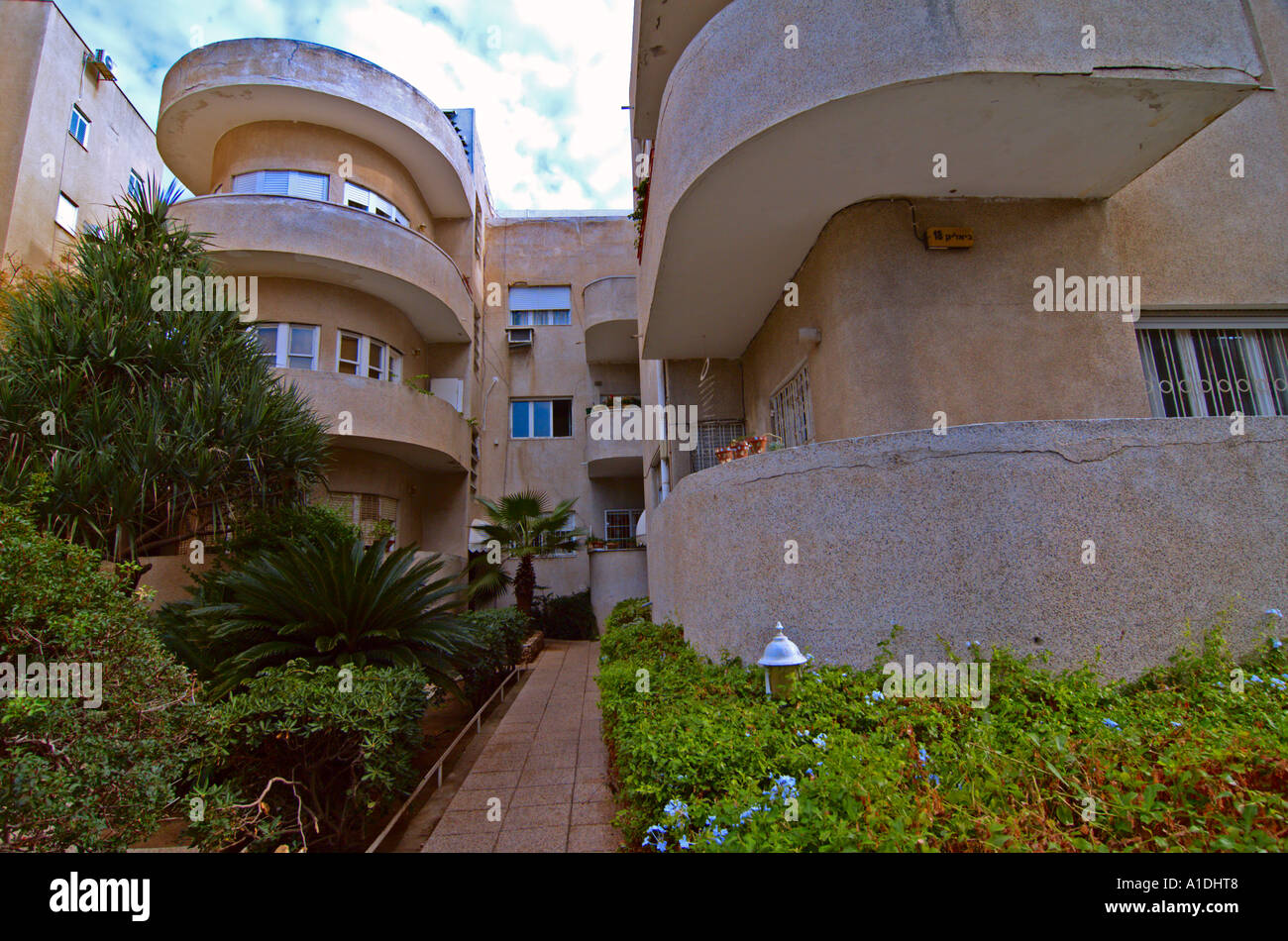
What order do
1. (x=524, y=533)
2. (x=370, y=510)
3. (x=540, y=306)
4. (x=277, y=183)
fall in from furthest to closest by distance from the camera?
(x=540, y=306), (x=524, y=533), (x=370, y=510), (x=277, y=183)

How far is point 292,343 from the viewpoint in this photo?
42.6ft

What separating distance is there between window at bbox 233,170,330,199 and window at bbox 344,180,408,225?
2.04 feet

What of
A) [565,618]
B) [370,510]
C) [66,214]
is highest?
[66,214]

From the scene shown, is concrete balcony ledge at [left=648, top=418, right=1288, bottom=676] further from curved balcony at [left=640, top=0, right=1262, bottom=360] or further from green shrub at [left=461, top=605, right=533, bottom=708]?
green shrub at [left=461, top=605, right=533, bottom=708]

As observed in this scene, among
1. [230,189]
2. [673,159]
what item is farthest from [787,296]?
[230,189]

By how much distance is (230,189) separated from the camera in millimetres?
13711

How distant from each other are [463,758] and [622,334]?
13.8 meters

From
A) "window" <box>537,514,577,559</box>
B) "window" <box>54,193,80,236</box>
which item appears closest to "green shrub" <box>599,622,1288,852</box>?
"window" <box>537,514,577,559</box>

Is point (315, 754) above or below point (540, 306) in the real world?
below

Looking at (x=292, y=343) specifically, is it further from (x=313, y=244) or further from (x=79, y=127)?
(x=79, y=127)

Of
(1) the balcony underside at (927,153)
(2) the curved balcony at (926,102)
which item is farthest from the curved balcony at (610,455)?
(2) the curved balcony at (926,102)

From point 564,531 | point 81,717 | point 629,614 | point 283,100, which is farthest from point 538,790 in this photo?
point 283,100

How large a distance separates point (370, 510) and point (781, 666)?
12.2m
